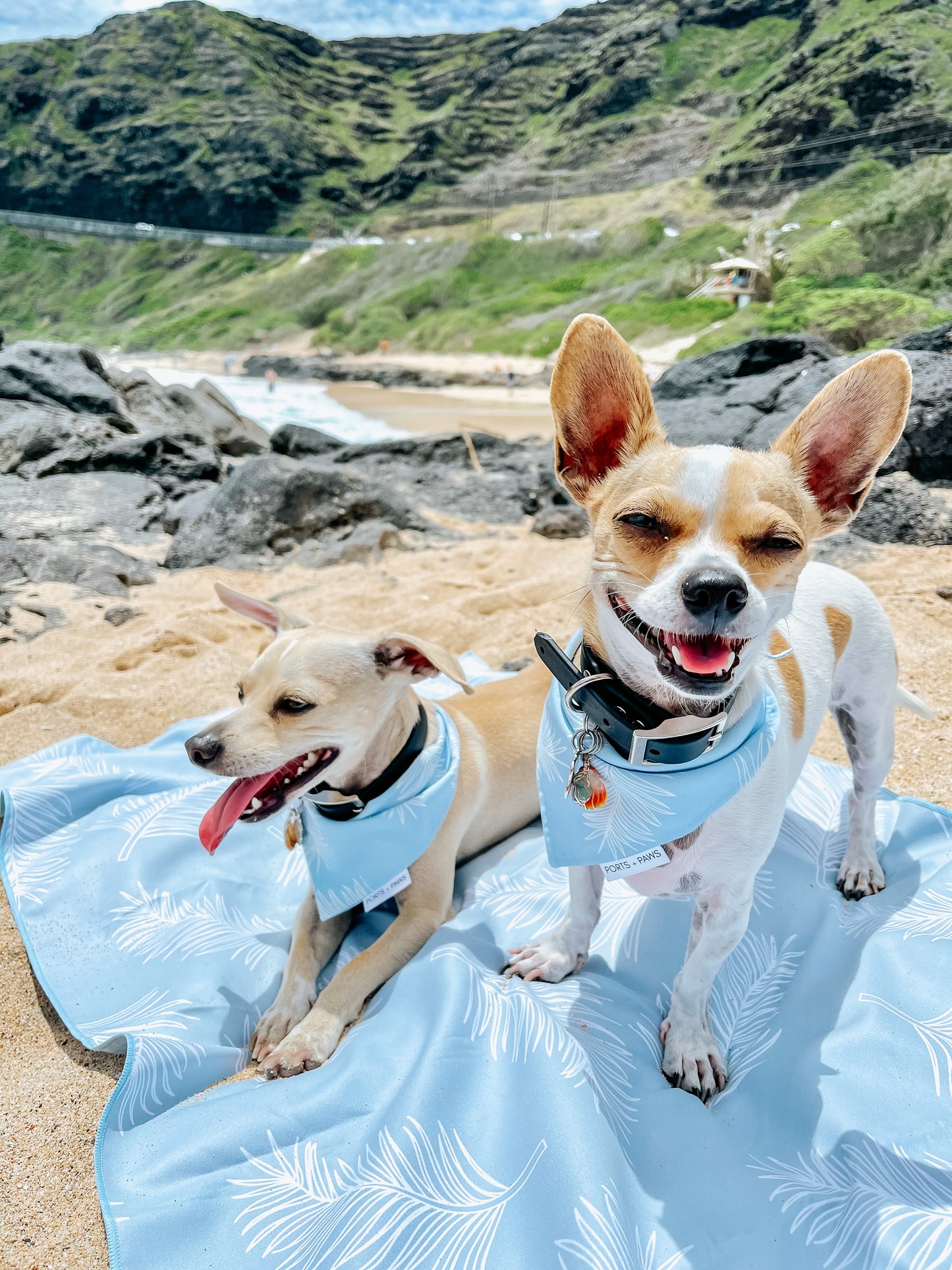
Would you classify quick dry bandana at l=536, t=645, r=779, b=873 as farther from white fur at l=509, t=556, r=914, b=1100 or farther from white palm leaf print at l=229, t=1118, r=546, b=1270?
white palm leaf print at l=229, t=1118, r=546, b=1270

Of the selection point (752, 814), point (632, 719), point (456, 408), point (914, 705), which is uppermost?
point (632, 719)

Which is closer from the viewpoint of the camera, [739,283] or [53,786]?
[53,786]

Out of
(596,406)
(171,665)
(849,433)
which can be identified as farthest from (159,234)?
Result: (849,433)

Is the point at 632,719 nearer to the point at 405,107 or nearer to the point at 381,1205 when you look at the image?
the point at 381,1205

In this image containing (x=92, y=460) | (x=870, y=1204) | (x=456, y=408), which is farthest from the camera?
Answer: (x=456, y=408)

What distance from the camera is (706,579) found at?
4.75ft

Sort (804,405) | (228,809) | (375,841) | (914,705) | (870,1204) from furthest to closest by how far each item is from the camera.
Result: (804,405)
(914,705)
(375,841)
(228,809)
(870,1204)

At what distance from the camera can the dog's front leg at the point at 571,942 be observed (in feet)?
7.34

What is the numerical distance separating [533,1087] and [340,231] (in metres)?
106

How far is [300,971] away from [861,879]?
6.44ft

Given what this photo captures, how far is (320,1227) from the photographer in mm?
1593

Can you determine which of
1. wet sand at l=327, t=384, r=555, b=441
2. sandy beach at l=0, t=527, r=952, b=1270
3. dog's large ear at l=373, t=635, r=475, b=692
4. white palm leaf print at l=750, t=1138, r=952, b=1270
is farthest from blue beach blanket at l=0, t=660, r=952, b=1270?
wet sand at l=327, t=384, r=555, b=441

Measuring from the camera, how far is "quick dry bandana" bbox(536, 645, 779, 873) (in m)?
1.76

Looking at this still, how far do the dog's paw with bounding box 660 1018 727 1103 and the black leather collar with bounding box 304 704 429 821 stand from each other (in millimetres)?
1116
